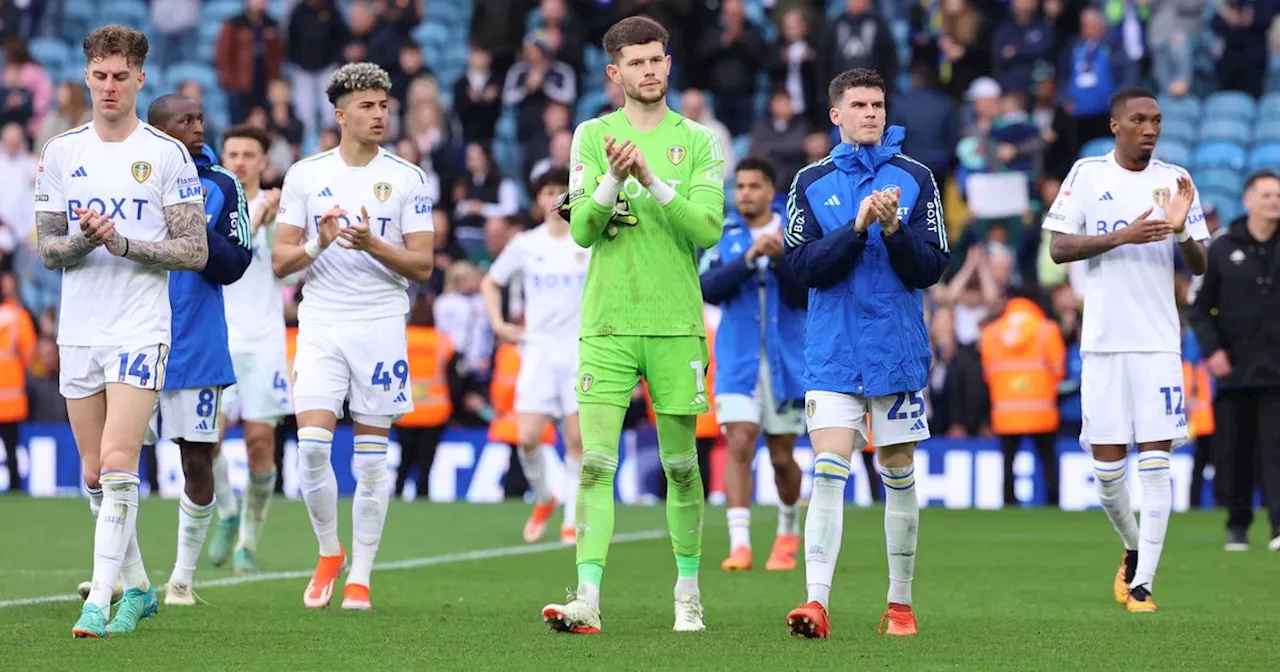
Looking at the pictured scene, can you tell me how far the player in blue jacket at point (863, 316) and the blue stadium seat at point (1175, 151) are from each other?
14572mm

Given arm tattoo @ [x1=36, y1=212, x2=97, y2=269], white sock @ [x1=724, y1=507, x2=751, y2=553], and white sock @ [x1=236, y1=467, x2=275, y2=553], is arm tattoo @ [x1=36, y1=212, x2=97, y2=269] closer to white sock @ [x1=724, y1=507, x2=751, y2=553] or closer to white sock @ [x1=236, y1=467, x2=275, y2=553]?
white sock @ [x1=236, y1=467, x2=275, y2=553]

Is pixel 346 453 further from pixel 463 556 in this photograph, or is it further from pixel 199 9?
pixel 199 9

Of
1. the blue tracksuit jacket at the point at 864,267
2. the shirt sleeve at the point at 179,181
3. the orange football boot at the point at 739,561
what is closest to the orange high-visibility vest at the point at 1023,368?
the orange football boot at the point at 739,561

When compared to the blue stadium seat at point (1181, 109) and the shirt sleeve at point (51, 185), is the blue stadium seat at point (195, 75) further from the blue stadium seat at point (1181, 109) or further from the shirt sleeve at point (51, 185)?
the shirt sleeve at point (51, 185)

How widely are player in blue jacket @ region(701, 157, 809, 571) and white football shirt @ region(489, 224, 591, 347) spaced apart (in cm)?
238

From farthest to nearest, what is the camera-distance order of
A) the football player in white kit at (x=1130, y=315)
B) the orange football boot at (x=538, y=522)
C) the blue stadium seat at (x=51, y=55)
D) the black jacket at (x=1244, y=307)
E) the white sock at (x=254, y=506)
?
the blue stadium seat at (x=51, y=55) → the orange football boot at (x=538, y=522) → the black jacket at (x=1244, y=307) → the white sock at (x=254, y=506) → the football player in white kit at (x=1130, y=315)

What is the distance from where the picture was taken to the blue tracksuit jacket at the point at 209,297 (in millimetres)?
9703

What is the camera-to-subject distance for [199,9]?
2856 centimetres

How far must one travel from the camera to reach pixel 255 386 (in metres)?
12.3

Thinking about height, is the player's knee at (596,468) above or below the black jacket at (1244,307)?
below

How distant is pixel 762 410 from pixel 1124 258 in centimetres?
332

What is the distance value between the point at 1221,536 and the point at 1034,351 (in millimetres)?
4045

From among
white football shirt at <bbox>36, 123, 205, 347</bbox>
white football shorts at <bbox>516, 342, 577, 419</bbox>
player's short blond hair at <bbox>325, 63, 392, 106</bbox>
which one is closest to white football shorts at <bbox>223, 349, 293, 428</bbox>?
player's short blond hair at <bbox>325, 63, 392, 106</bbox>

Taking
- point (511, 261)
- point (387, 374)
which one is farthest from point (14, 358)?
point (387, 374)
